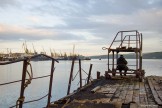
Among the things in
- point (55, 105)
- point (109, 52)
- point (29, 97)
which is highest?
point (109, 52)

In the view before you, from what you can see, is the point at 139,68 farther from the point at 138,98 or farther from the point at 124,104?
the point at 124,104

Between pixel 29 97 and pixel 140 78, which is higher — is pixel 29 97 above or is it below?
below

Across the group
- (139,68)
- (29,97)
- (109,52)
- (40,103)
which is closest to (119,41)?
(109,52)

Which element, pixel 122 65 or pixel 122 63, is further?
pixel 122 63

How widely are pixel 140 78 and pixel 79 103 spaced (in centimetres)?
1114

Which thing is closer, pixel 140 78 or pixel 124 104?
pixel 124 104

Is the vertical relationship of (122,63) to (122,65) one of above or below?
above

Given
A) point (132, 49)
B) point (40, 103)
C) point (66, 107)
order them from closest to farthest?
point (66, 107) < point (132, 49) < point (40, 103)

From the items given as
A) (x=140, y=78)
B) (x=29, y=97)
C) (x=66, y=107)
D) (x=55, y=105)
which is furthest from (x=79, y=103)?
(x=29, y=97)

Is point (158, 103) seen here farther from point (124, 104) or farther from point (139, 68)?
point (139, 68)

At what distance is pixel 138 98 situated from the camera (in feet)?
37.8

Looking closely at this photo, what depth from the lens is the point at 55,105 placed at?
1017 cm

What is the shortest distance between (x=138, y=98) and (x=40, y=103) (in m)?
18.3

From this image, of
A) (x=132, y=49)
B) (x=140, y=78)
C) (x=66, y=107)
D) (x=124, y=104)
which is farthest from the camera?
(x=132, y=49)
